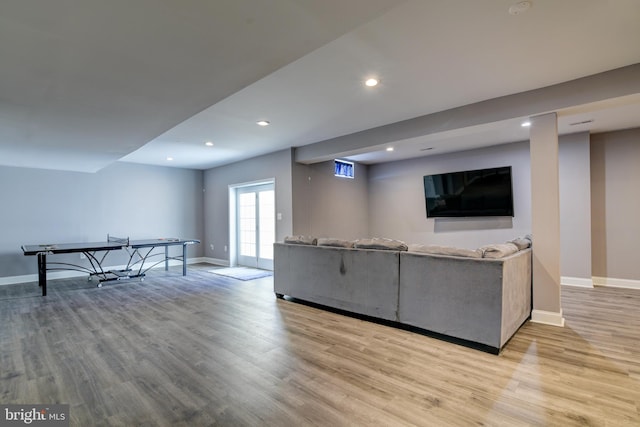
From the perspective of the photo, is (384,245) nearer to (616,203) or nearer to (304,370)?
(304,370)

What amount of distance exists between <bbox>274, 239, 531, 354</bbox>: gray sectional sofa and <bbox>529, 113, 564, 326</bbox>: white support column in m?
0.14

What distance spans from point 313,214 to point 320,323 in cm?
315

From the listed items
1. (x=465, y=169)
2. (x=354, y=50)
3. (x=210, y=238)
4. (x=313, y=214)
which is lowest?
(x=210, y=238)

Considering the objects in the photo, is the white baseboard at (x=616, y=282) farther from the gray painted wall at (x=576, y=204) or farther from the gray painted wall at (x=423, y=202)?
the gray painted wall at (x=423, y=202)

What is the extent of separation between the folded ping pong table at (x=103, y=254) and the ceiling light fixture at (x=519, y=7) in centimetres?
606

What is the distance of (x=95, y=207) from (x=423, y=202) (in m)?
7.37

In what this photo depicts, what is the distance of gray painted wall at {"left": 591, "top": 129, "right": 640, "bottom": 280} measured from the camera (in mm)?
4918

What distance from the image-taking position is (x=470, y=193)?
6109 mm

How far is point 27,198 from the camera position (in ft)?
19.9

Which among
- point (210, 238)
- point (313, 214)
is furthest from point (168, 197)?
point (313, 214)

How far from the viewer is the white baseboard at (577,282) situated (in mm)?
5030

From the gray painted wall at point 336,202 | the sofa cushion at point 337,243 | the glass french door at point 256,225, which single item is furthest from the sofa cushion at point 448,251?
the glass french door at point 256,225

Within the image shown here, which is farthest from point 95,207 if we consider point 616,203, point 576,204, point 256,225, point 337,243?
point 616,203

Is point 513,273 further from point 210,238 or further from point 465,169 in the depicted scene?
point 210,238
